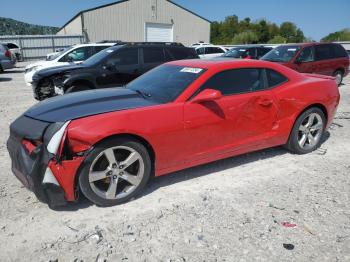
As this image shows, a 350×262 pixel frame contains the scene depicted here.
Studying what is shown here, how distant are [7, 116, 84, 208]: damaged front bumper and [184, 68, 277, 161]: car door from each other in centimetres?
133

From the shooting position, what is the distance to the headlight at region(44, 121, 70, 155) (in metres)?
2.97

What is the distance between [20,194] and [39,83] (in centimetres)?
495

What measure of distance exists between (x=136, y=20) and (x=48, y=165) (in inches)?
1375

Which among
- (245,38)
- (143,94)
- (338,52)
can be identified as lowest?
(143,94)

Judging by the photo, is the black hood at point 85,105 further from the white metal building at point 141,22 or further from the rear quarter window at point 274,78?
the white metal building at point 141,22

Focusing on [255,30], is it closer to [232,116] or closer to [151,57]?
[151,57]

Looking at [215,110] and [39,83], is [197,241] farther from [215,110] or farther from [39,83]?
[39,83]

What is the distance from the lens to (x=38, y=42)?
31.9 meters

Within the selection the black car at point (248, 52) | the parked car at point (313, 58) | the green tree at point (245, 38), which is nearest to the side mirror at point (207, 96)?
the parked car at point (313, 58)

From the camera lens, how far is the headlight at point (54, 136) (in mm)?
2967

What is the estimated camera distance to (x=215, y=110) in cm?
380

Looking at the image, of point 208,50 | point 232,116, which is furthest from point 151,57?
point 208,50

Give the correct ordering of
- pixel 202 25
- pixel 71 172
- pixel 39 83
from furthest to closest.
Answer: pixel 202 25 < pixel 39 83 < pixel 71 172

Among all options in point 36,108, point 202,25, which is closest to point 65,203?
point 36,108
